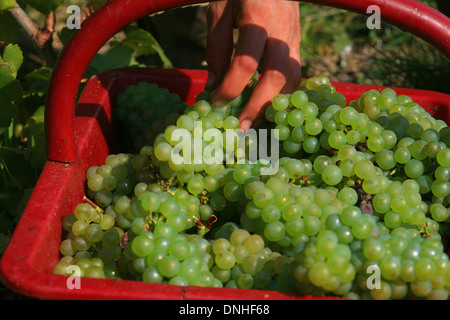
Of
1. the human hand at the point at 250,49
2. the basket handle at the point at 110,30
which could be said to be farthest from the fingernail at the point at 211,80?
the basket handle at the point at 110,30

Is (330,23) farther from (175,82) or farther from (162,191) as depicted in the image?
(162,191)

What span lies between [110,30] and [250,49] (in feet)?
1.00

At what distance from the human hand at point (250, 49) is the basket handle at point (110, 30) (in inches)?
7.6

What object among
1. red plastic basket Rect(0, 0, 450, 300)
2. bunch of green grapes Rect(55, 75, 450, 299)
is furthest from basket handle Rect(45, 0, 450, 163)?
bunch of green grapes Rect(55, 75, 450, 299)

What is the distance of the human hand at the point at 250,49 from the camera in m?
1.09

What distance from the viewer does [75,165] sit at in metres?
1.07

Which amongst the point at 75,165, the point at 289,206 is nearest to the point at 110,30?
the point at 75,165

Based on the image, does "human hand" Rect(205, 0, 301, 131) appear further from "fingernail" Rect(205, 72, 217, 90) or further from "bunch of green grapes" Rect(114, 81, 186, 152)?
"bunch of green grapes" Rect(114, 81, 186, 152)

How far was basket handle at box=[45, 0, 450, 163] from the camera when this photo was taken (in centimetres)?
93

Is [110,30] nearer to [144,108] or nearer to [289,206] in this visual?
[144,108]

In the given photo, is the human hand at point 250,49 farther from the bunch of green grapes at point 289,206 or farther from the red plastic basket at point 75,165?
the red plastic basket at point 75,165

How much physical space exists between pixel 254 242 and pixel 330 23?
2195 millimetres
